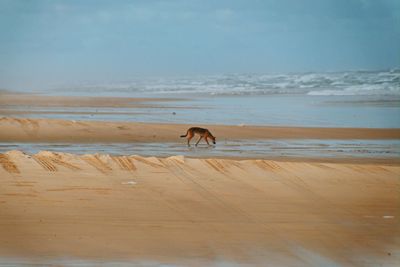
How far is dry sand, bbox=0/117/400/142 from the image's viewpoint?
9.77 meters

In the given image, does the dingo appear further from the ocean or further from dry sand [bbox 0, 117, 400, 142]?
the ocean

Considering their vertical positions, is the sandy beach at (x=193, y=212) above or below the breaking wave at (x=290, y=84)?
below

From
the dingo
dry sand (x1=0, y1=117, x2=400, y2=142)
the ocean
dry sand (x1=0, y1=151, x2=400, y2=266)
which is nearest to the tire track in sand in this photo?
dry sand (x1=0, y1=151, x2=400, y2=266)

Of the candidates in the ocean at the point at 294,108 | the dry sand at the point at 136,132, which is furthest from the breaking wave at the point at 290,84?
the dry sand at the point at 136,132

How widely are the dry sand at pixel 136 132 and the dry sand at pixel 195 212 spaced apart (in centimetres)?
408

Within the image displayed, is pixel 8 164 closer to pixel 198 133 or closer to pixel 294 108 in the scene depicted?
pixel 198 133

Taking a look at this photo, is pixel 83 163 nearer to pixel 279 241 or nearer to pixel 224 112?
pixel 279 241

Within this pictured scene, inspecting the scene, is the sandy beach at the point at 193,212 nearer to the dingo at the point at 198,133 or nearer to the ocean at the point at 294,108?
the dingo at the point at 198,133

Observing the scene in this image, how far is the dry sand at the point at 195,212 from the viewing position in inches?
135

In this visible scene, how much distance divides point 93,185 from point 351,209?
1687mm

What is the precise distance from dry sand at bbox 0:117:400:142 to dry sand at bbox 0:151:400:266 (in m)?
4.08

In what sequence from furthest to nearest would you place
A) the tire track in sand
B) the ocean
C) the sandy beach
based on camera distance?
the ocean < the tire track in sand < the sandy beach

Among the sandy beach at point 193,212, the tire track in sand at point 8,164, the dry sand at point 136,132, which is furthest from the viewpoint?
the dry sand at point 136,132

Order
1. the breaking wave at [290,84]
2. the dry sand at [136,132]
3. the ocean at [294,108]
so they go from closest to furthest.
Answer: the dry sand at [136,132]
the ocean at [294,108]
the breaking wave at [290,84]
